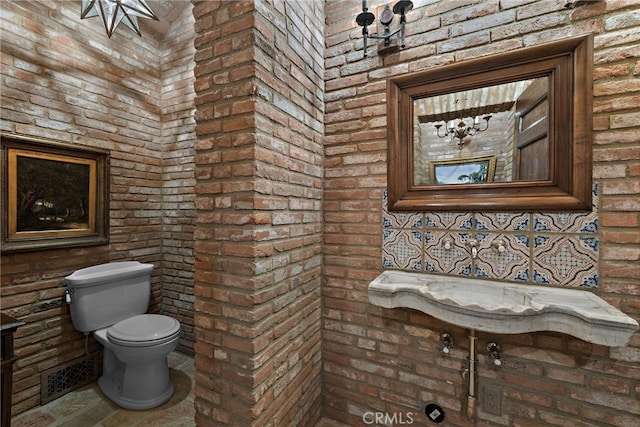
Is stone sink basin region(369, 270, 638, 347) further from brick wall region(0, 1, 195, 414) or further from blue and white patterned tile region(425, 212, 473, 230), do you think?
brick wall region(0, 1, 195, 414)

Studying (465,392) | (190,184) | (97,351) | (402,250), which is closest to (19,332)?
(97,351)

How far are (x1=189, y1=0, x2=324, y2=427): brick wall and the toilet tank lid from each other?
48.0 inches

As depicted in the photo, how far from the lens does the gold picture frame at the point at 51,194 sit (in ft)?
5.51

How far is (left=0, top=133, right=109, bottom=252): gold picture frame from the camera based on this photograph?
168 centimetres

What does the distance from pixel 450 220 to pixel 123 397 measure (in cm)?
240

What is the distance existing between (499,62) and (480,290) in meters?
1.10

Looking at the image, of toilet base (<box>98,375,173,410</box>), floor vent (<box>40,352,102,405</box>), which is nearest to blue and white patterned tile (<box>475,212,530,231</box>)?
toilet base (<box>98,375,173,410</box>)

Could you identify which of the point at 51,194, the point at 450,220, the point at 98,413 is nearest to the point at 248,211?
the point at 450,220

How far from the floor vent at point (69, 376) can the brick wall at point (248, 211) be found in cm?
141

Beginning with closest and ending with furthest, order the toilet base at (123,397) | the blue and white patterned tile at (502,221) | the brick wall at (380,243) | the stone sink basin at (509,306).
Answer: the stone sink basin at (509,306), the brick wall at (380,243), the blue and white patterned tile at (502,221), the toilet base at (123,397)

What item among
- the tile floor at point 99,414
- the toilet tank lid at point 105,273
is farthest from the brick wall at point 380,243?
the toilet tank lid at point 105,273

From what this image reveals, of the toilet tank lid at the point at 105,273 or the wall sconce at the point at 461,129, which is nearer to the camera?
the wall sconce at the point at 461,129

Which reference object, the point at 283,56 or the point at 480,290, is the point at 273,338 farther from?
the point at 283,56

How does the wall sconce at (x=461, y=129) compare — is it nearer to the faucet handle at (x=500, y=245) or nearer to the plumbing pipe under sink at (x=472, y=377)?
the faucet handle at (x=500, y=245)
